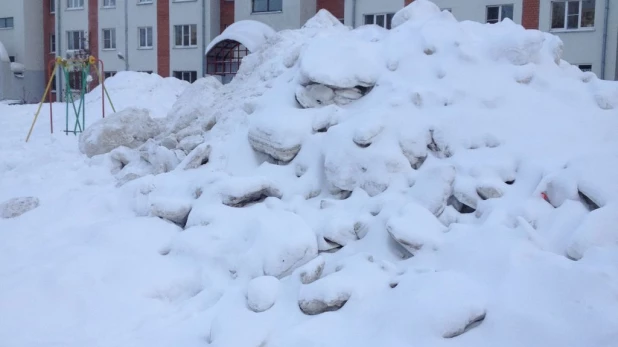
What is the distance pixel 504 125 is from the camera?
6715mm

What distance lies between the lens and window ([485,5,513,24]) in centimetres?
2081

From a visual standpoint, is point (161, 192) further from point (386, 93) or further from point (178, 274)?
point (386, 93)

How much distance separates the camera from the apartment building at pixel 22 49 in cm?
3166

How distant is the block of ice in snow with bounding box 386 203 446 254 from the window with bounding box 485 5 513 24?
56.2 ft

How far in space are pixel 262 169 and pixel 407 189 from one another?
6.00 feet

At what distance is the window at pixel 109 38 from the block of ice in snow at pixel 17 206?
23622mm

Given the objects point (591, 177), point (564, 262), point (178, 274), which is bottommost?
point (178, 274)

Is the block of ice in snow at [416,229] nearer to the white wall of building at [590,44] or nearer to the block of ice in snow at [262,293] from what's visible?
the block of ice in snow at [262,293]

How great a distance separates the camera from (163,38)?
2780 cm

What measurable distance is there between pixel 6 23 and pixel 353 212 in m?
32.5

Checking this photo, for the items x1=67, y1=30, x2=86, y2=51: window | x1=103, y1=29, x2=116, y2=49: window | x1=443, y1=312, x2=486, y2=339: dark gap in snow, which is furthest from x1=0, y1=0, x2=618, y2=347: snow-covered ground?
x1=67, y1=30, x2=86, y2=51: window

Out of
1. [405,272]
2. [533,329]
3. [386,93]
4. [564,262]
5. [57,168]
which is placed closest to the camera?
[533,329]

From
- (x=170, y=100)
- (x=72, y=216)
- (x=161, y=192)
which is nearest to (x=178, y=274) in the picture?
(x=161, y=192)

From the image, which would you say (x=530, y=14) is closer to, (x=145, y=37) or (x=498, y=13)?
(x=498, y=13)
